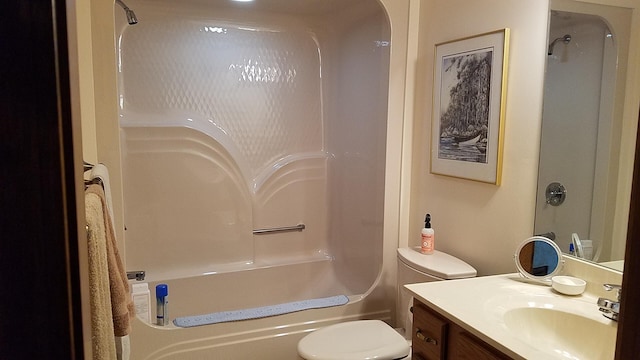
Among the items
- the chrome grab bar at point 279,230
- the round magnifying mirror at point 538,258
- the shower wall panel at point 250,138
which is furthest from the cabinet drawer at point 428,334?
the chrome grab bar at point 279,230

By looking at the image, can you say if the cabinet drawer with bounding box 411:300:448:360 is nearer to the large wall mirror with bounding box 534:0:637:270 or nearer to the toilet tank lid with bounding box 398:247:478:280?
the toilet tank lid with bounding box 398:247:478:280

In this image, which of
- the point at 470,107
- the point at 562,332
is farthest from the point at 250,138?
the point at 562,332

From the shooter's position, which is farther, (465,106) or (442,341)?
(465,106)

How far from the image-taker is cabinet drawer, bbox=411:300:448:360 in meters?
1.43

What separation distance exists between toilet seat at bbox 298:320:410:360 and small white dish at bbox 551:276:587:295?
27.7 inches

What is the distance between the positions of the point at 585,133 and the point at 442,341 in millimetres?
872

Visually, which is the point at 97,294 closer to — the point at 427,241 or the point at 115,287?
the point at 115,287

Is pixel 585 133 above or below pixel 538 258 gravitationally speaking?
above

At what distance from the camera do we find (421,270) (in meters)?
2.03

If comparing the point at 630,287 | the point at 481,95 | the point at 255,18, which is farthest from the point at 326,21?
the point at 630,287

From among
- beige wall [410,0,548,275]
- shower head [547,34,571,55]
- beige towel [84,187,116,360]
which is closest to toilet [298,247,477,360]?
beige wall [410,0,548,275]

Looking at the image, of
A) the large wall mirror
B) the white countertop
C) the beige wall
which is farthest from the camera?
the beige wall

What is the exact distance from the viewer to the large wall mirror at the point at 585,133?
1.43m

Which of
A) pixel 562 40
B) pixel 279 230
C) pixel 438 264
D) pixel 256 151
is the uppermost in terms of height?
pixel 562 40
